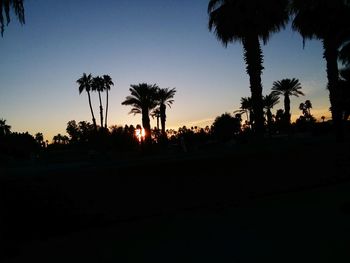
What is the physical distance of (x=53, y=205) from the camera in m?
5.85

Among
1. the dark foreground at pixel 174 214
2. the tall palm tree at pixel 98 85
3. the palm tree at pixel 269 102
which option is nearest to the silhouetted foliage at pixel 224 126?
the palm tree at pixel 269 102

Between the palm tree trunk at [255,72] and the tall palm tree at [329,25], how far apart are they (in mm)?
3000

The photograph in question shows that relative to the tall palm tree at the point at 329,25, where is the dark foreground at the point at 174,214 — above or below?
below

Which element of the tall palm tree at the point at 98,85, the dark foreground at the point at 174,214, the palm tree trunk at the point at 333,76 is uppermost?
the tall palm tree at the point at 98,85

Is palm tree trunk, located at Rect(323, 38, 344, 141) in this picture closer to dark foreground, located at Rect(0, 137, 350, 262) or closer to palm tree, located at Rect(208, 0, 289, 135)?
palm tree, located at Rect(208, 0, 289, 135)

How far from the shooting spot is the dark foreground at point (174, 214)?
493 centimetres

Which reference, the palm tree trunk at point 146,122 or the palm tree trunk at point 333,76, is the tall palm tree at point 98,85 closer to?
the palm tree trunk at point 146,122

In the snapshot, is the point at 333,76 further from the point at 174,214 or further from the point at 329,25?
the point at 174,214

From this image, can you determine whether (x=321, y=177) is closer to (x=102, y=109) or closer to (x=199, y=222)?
(x=199, y=222)

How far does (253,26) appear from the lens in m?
17.5

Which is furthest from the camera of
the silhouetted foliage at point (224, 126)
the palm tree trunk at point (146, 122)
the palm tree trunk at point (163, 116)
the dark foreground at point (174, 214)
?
the silhouetted foliage at point (224, 126)

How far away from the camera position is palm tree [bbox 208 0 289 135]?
1720cm

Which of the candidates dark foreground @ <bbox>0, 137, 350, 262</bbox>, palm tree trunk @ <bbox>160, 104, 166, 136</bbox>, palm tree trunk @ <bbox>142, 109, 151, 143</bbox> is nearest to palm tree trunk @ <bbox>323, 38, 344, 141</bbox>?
dark foreground @ <bbox>0, 137, 350, 262</bbox>

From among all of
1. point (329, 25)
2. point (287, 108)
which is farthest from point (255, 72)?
point (287, 108)
